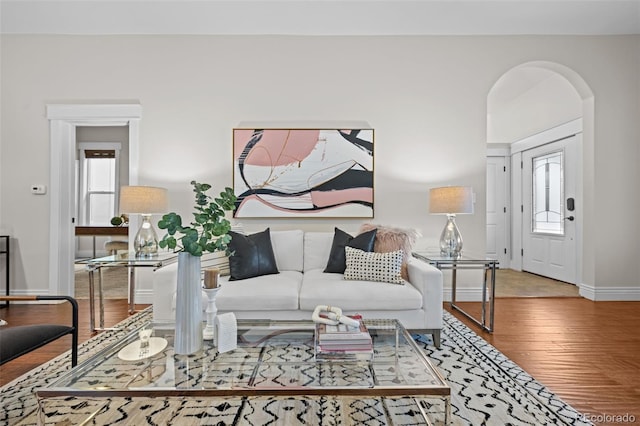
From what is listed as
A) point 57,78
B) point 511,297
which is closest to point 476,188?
point 511,297

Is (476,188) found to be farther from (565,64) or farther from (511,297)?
(565,64)

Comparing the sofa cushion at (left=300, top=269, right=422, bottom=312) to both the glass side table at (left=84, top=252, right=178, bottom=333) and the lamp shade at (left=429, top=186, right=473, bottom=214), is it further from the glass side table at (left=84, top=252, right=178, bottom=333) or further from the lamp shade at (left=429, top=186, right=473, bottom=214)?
the glass side table at (left=84, top=252, right=178, bottom=333)

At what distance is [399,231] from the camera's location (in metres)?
2.99

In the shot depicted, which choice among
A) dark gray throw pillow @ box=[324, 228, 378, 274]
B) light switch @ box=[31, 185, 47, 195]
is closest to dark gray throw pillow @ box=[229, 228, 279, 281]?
dark gray throw pillow @ box=[324, 228, 378, 274]

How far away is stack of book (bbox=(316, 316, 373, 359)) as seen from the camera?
1.55 meters

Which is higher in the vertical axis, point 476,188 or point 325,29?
point 325,29

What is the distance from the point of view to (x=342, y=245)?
3.06 m

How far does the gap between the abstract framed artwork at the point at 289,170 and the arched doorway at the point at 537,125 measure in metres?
1.91

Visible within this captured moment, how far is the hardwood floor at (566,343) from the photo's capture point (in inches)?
76.5

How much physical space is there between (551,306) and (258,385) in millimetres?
3509

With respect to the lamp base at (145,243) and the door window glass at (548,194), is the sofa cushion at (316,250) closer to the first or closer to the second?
→ the lamp base at (145,243)

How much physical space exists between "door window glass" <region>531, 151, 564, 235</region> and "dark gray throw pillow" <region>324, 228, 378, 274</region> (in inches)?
142

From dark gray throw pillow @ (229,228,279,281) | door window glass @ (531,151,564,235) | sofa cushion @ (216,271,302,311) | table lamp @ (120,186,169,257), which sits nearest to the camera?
sofa cushion @ (216,271,302,311)

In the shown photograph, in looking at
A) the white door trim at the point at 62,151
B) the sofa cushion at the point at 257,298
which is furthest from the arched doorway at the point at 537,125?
the white door trim at the point at 62,151
